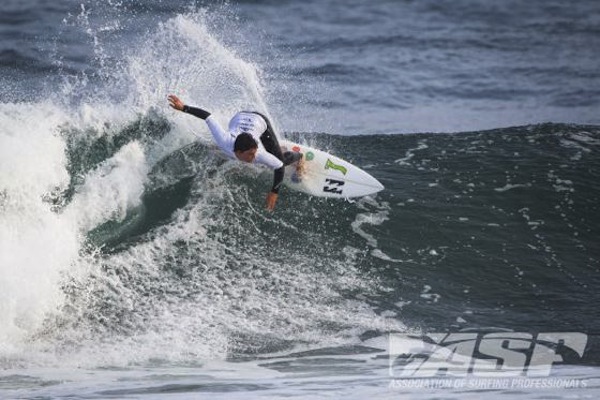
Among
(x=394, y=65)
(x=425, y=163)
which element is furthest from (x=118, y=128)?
(x=394, y=65)

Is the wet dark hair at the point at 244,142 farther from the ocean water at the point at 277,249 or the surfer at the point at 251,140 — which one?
the ocean water at the point at 277,249

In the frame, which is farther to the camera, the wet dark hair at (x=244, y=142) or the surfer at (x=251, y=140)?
the surfer at (x=251, y=140)

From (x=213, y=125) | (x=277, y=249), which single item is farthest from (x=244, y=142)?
(x=277, y=249)

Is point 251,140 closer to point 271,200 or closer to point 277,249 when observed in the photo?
point 271,200

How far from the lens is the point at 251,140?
396 inches

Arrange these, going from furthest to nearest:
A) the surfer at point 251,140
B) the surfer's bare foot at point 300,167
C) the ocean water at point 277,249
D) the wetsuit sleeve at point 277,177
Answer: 1. the surfer's bare foot at point 300,167
2. the wetsuit sleeve at point 277,177
3. the surfer at point 251,140
4. the ocean water at point 277,249

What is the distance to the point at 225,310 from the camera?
930 cm

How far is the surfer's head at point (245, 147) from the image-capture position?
10.0 metres

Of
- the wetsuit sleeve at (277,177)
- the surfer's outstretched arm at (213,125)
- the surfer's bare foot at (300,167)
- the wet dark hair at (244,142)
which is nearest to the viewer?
the wet dark hair at (244,142)

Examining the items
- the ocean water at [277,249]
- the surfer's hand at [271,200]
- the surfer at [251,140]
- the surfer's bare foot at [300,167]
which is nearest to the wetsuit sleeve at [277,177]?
the surfer at [251,140]

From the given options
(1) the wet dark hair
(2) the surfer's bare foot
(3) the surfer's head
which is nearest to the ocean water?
(2) the surfer's bare foot

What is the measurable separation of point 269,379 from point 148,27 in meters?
13.3

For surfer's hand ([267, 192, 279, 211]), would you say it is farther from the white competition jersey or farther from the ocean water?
the ocean water

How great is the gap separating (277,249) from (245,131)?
155cm
